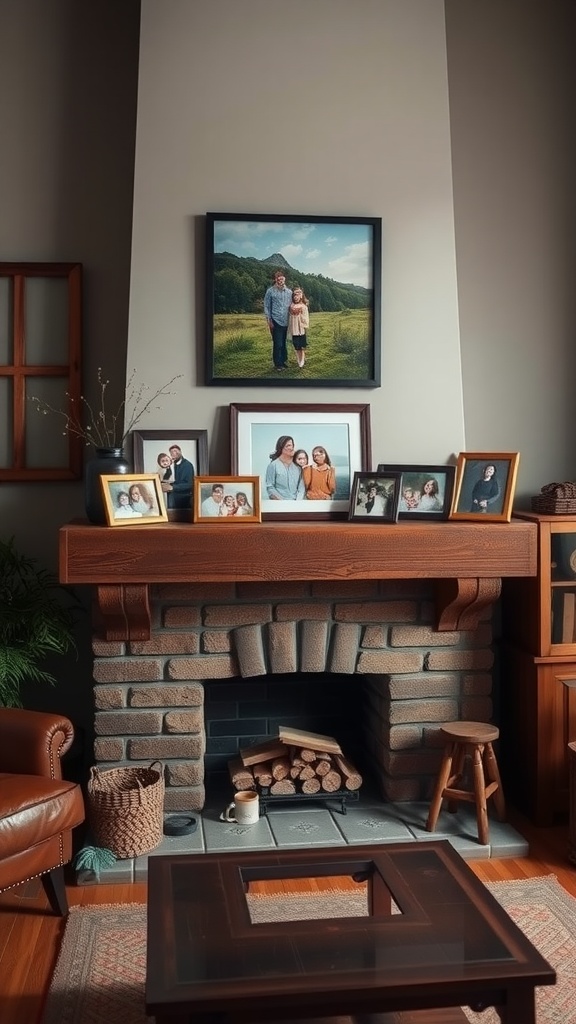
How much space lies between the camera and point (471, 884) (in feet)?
7.70

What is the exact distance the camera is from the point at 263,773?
3770 mm

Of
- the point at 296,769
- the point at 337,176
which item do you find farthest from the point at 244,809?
the point at 337,176

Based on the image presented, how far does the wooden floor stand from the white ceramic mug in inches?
15.9

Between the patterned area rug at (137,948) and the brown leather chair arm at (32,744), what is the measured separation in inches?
17.3

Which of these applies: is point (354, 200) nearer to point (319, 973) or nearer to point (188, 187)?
point (188, 187)

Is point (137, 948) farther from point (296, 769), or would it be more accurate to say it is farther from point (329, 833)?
point (296, 769)

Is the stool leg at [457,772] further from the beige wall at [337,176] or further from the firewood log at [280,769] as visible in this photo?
the beige wall at [337,176]

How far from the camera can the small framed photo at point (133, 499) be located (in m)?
3.44

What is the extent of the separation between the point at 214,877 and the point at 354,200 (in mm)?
2466

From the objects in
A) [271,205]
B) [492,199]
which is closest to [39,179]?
[271,205]

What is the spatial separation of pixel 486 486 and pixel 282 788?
1318 mm

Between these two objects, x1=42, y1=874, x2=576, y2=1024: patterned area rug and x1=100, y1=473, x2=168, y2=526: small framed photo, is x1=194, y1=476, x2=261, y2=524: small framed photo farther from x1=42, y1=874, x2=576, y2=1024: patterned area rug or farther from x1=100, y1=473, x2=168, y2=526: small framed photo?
x1=42, y1=874, x2=576, y2=1024: patterned area rug

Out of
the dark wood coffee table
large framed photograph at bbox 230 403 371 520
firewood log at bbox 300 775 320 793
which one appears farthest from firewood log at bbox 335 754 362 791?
the dark wood coffee table

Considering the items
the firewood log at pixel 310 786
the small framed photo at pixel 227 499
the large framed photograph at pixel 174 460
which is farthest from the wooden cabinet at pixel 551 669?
the large framed photograph at pixel 174 460
